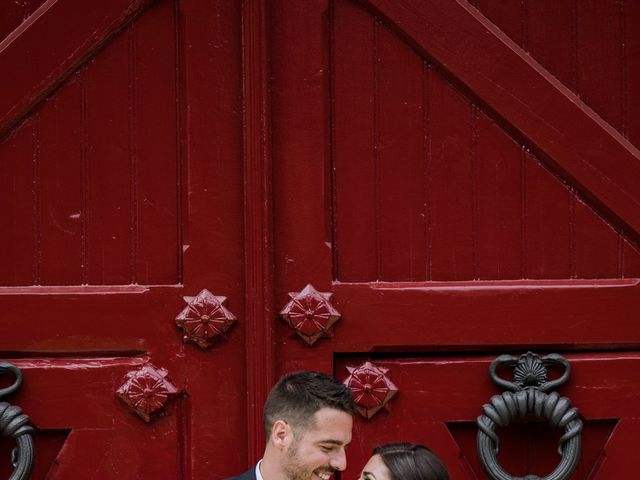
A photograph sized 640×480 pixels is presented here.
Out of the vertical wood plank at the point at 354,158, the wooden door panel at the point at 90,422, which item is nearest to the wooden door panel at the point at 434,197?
the vertical wood plank at the point at 354,158

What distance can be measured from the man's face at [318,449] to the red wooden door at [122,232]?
0.37 m

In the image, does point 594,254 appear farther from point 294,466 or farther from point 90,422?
point 90,422

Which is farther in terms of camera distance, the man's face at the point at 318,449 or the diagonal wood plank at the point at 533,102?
the diagonal wood plank at the point at 533,102

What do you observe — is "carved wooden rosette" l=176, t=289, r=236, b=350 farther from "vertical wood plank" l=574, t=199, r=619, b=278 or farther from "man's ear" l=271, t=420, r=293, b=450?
"vertical wood plank" l=574, t=199, r=619, b=278

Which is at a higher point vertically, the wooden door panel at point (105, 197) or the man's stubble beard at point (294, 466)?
the wooden door panel at point (105, 197)

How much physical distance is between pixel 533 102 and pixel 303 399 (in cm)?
109

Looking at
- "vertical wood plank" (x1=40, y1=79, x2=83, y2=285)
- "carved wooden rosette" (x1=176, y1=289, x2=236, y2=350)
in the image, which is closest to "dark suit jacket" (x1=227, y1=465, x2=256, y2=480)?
"carved wooden rosette" (x1=176, y1=289, x2=236, y2=350)

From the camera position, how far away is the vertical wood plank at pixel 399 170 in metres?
4.23

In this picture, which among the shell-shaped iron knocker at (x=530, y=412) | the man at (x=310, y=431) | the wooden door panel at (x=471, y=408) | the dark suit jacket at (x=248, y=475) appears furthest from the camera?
the wooden door panel at (x=471, y=408)

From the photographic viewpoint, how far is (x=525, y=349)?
4.21 m

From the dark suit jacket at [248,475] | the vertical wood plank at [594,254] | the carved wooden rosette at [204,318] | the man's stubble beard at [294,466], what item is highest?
the vertical wood plank at [594,254]

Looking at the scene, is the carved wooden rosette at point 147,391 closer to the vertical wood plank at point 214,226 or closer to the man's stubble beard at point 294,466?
the vertical wood plank at point 214,226

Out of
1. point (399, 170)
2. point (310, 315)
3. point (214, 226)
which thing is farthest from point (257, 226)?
point (399, 170)

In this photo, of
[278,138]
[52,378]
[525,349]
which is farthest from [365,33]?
[52,378]
